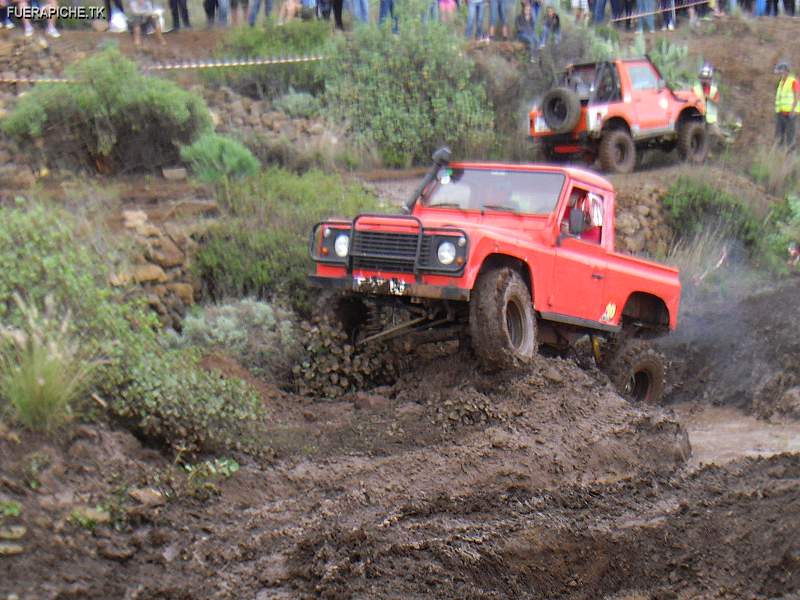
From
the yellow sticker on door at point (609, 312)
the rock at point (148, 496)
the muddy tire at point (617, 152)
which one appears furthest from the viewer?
the muddy tire at point (617, 152)

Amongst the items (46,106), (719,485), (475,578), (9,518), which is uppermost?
(46,106)

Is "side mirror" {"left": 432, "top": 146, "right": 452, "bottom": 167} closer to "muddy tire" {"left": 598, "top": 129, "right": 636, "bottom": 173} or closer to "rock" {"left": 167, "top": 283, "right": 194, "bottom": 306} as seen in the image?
"rock" {"left": 167, "top": 283, "right": 194, "bottom": 306}

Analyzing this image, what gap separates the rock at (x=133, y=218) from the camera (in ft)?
31.8

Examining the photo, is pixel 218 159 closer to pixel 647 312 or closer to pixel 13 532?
pixel 647 312

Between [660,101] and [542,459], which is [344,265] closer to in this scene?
[542,459]

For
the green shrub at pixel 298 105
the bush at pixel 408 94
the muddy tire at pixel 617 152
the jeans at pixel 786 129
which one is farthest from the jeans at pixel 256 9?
the jeans at pixel 786 129

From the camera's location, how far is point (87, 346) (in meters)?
6.44

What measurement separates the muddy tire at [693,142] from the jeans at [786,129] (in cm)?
166

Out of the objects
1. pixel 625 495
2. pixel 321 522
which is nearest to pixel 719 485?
pixel 625 495

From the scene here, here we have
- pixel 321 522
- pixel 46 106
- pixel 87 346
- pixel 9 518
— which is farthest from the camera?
pixel 46 106

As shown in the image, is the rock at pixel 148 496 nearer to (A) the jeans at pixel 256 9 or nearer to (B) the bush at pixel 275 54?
(B) the bush at pixel 275 54

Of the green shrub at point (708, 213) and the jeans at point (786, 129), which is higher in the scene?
the jeans at point (786, 129)

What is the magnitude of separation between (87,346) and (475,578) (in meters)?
2.86

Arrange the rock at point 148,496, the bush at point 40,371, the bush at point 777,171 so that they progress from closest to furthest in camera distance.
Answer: the rock at point 148,496 < the bush at point 40,371 < the bush at point 777,171
